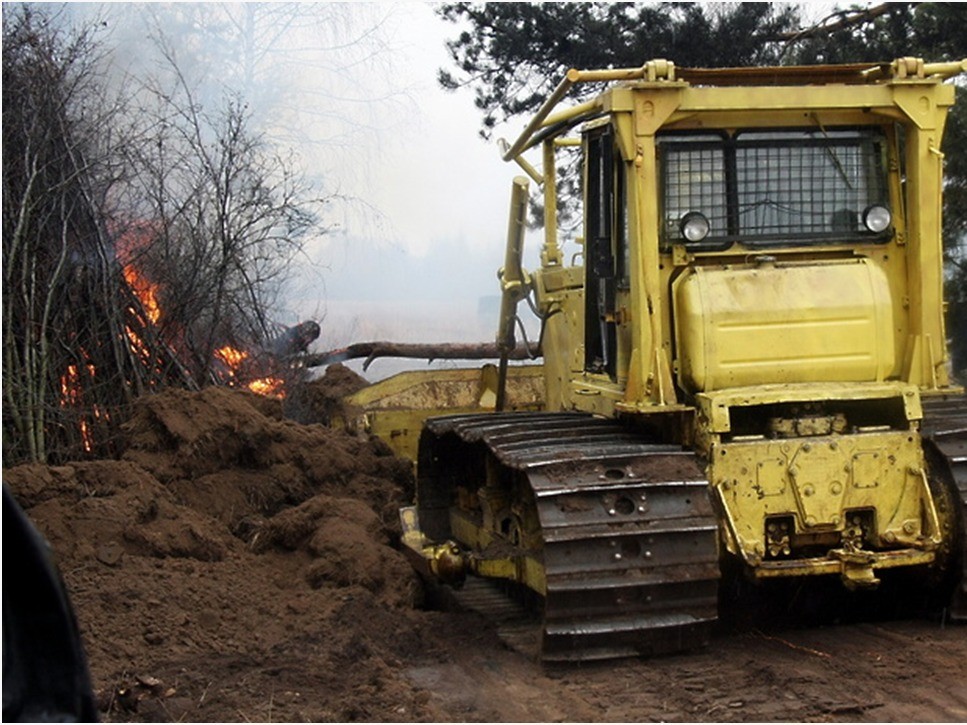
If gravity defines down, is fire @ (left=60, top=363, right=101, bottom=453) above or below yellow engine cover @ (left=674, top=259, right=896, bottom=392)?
below

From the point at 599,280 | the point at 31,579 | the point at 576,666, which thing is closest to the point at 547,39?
the point at 599,280

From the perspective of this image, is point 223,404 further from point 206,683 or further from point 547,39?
point 547,39

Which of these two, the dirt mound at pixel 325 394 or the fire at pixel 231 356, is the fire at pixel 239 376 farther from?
the dirt mound at pixel 325 394

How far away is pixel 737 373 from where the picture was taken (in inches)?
278

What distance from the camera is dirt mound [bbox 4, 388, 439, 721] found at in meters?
6.31

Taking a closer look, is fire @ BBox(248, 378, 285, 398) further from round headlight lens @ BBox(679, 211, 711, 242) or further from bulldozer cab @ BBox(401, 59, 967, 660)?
round headlight lens @ BBox(679, 211, 711, 242)

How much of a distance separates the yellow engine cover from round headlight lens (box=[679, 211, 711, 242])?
16cm

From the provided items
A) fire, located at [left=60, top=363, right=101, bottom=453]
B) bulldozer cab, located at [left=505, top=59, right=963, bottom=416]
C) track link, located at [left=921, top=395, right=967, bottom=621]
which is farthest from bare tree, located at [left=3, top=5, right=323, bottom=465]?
track link, located at [left=921, top=395, right=967, bottom=621]

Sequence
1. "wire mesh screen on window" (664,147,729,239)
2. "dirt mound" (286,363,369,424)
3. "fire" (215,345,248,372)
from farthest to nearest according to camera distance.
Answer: "dirt mound" (286,363,369,424)
"fire" (215,345,248,372)
"wire mesh screen on window" (664,147,729,239)

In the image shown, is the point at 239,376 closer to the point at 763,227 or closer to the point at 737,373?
the point at 763,227

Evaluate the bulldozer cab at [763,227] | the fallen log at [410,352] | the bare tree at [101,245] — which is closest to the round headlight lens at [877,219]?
the bulldozer cab at [763,227]

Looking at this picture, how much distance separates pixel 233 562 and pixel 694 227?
11.4ft

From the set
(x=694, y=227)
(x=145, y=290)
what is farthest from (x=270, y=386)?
(x=694, y=227)

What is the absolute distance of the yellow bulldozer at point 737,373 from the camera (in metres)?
6.46
